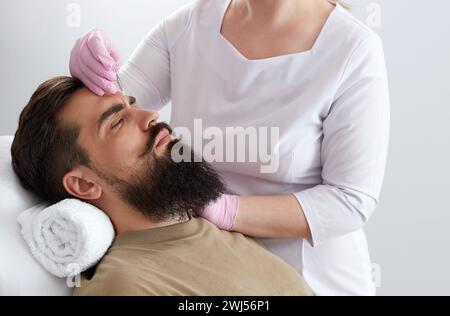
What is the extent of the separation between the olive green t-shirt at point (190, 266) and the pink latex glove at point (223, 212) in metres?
0.02

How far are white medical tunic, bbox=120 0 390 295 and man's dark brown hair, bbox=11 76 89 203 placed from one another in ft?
1.02

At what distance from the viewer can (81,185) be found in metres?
1.47

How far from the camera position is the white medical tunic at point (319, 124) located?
59.4 inches

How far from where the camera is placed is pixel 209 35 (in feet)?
5.52

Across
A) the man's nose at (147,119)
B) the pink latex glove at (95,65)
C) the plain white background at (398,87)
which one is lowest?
the plain white background at (398,87)

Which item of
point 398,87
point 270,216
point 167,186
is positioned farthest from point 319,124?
point 398,87

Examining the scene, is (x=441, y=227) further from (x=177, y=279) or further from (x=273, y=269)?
(x=177, y=279)

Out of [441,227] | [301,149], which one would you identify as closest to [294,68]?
[301,149]

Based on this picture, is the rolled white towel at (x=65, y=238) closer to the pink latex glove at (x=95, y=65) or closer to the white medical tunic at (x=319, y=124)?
the pink latex glove at (x=95, y=65)

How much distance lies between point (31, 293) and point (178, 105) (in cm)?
61

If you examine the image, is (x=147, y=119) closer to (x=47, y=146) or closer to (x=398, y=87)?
(x=47, y=146)

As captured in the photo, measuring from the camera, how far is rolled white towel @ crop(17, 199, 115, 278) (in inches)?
52.1

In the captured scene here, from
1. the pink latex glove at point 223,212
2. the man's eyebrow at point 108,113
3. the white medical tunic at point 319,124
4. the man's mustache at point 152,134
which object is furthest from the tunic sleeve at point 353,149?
the man's eyebrow at point 108,113

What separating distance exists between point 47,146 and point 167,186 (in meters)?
0.27
